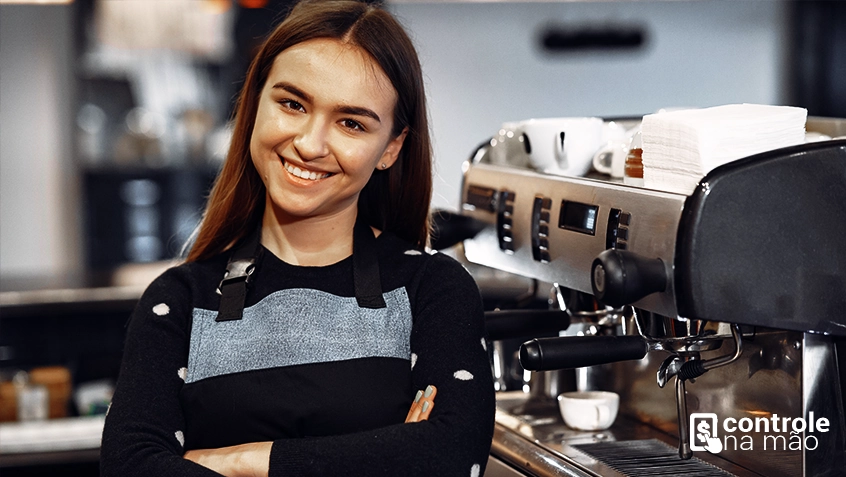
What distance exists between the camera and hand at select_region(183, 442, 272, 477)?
1.18 meters

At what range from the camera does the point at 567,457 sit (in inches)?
51.2

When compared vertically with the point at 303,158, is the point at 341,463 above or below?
below

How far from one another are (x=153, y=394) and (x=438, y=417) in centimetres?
35

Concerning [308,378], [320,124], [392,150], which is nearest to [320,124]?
[320,124]

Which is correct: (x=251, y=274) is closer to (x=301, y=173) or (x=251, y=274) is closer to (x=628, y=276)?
(x=301, y=173)

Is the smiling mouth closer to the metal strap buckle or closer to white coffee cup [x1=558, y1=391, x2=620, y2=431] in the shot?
the metal strap buckle

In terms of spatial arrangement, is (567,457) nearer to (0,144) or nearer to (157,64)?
(157,64)

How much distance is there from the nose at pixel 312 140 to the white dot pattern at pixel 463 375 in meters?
0.31

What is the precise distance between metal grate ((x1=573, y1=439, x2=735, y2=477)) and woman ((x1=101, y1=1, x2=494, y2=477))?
0.17 m

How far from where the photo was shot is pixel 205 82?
489 cm

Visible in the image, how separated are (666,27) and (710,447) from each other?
493 cm

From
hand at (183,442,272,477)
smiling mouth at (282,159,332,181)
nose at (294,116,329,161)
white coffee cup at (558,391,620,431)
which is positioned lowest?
white coffee cup at (558,391,620,431)

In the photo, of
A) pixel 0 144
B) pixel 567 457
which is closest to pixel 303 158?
pixel 567 457

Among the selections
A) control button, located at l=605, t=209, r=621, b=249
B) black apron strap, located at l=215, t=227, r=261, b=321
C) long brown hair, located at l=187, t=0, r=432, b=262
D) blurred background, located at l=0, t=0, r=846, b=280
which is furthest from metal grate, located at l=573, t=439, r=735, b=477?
blurred background, located at l=0, t=0, r=846, b=280
